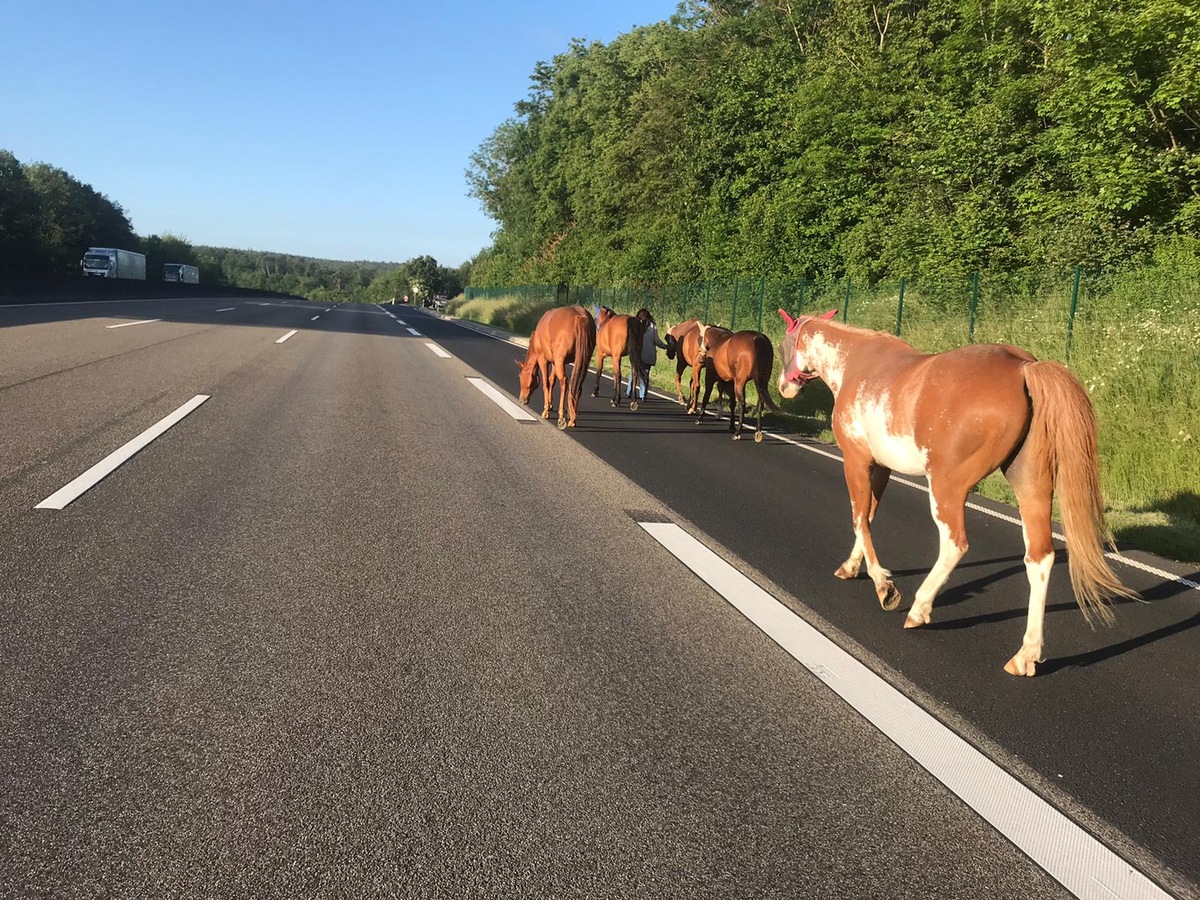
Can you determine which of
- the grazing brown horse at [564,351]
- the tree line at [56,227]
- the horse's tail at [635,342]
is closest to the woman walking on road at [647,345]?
the horse's tail at [635,342]

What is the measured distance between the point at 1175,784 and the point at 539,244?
2770 inches

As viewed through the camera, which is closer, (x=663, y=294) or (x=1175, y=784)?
(x=1175, y=784)

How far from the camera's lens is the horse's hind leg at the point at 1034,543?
4051mm

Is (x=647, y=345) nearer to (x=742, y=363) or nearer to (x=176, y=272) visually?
(x=742, y=363)

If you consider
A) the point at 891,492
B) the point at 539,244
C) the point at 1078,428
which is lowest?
the point at 891,492

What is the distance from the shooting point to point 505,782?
2.85 metres

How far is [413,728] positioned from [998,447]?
3036 mm

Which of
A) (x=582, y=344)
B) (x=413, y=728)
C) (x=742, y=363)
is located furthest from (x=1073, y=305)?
(x=413, y=728)

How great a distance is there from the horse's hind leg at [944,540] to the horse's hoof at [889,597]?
192mm

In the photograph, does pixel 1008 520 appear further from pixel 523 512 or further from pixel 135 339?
pixel 135 339

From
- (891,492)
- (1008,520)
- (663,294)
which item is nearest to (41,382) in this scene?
(891,492)

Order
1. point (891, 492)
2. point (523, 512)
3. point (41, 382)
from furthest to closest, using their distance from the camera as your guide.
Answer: point (41, 382) → point (891, 492) → point (523, 512)

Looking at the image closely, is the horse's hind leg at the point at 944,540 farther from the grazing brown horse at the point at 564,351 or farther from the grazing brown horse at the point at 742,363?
the grazing brown horse at the point at 564,351

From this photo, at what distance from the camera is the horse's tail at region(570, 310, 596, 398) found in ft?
37.4
